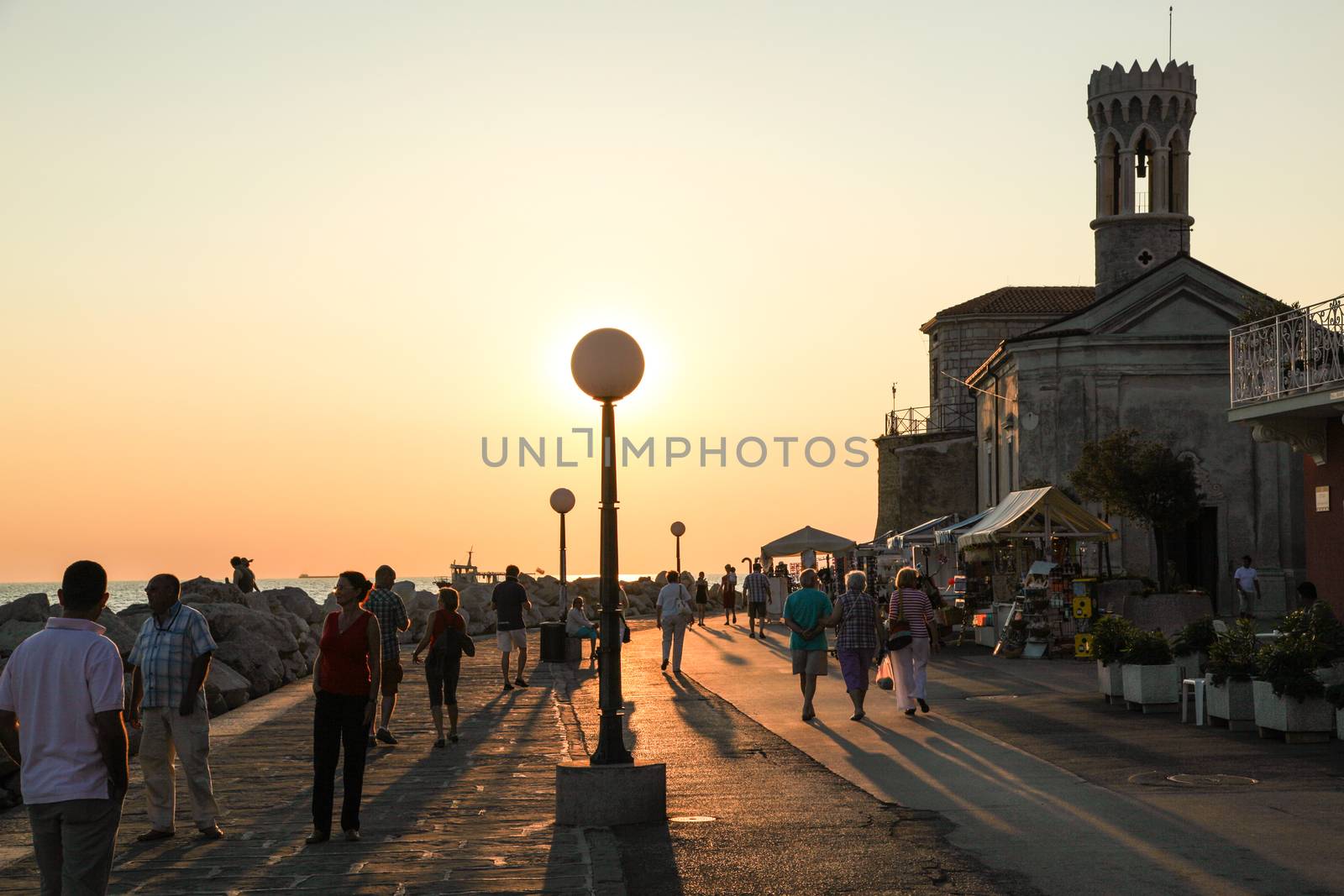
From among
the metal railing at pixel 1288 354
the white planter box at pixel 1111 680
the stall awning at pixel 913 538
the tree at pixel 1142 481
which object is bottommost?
the white planter box at pixel 1111 680

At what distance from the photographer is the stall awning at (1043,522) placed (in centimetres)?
2722

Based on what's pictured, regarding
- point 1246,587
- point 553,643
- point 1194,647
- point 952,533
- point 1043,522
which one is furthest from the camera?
point 1246,587

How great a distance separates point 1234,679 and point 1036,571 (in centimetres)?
1142

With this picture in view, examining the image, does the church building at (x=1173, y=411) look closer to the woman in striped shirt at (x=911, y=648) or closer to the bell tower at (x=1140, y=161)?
the bell tower at (x=1140, y=161)

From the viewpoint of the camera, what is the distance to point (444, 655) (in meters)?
16.1

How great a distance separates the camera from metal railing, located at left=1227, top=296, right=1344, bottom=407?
66.5 feet

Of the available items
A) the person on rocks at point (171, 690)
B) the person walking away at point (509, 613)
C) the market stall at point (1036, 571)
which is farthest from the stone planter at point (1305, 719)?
the person walking away at point (509, 613)

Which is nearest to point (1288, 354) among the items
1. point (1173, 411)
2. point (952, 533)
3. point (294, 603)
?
point (952, 533)

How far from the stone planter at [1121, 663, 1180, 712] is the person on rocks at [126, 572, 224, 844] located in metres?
10.1

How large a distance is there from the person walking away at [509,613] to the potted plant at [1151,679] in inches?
346

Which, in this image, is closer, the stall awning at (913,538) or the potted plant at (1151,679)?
the potted plant at (1151,679)

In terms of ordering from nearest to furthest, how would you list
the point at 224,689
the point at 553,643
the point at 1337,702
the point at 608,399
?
1. the point at 608,399
2. the point at 1337,702
3. the point at 224,689
4. the point at 553,643

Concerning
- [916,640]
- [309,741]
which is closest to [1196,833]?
[916,640]

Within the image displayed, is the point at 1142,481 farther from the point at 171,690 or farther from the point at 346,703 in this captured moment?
the point at 171,690
